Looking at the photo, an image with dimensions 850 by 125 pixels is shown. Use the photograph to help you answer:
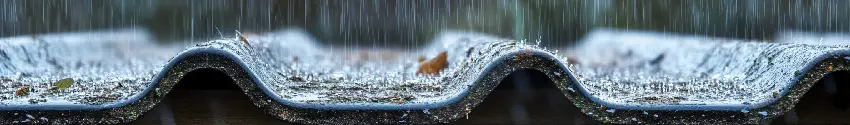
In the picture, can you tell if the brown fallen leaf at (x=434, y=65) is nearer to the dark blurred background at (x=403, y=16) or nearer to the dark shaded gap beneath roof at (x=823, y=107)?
the dark shaded gap beneath roof at (x=823, y=107)

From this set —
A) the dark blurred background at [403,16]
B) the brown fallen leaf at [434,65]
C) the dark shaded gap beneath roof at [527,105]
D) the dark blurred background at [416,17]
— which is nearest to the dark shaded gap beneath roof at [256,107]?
the dark shaded gap beneath roof at [527,105]

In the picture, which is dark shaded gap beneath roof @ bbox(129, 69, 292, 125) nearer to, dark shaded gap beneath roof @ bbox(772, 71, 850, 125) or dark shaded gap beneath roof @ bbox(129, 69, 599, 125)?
dark shaded gap beneath roof @ bbox(129, 69, 599, 125)

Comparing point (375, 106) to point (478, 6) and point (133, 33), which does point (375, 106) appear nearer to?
point (133, 33)

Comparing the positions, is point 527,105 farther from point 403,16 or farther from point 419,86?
point 403,16

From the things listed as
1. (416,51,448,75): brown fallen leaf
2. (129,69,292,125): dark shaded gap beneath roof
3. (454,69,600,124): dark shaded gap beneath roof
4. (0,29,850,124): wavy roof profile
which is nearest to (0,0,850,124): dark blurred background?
(416,51,448,75): brown fallen leaf

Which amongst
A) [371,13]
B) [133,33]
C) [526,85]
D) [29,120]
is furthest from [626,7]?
[29,120]
